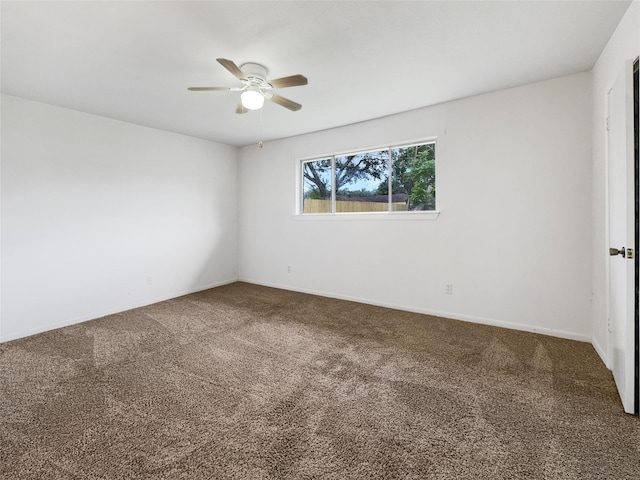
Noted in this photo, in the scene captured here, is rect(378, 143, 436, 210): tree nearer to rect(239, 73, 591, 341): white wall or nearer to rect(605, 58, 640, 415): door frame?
rect(239, 73, 591, 341): white wall

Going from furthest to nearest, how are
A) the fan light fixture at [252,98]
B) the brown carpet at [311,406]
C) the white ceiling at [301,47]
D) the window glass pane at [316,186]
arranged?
the window glass pane at [316,186], the fan light fixture at [252,98], the white ceiling at [301,47], the brown carpet at [311,406]

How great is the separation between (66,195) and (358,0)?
3647mm

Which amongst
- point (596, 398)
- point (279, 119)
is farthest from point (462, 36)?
point (596, 398)

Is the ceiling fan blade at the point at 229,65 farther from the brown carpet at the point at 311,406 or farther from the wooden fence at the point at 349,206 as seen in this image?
the wooden fence at the point at 349,206

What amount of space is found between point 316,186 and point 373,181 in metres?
0.99

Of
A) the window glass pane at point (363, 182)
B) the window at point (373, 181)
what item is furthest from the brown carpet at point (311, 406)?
the window glass pane at point (363, 182)

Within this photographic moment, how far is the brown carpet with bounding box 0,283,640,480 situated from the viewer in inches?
55.8

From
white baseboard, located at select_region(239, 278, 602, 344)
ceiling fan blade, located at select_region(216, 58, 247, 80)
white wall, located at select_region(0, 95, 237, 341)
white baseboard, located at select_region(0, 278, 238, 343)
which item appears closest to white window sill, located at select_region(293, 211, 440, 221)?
white baseboard, located at select_region(239, 278, 602, 344)

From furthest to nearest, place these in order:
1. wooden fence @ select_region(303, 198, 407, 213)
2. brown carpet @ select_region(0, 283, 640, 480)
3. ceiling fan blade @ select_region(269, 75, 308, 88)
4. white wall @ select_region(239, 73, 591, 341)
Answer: wooden fence @ select_region(303, 198, 407, 213) < white wall @ select_region(239, 73, 591, 341) < ceiling fan blade @ select_region(269, 75, 308, 88) < brown carpet @ select_region(0, 283, 640, 480)

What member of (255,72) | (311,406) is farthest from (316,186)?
(311,406)

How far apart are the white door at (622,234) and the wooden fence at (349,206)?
2.02 meters

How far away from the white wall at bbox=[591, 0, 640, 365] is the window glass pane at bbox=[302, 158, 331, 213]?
9.83ft

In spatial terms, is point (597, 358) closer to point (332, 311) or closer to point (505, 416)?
point (505, 416)

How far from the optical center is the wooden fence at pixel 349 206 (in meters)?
3.92
